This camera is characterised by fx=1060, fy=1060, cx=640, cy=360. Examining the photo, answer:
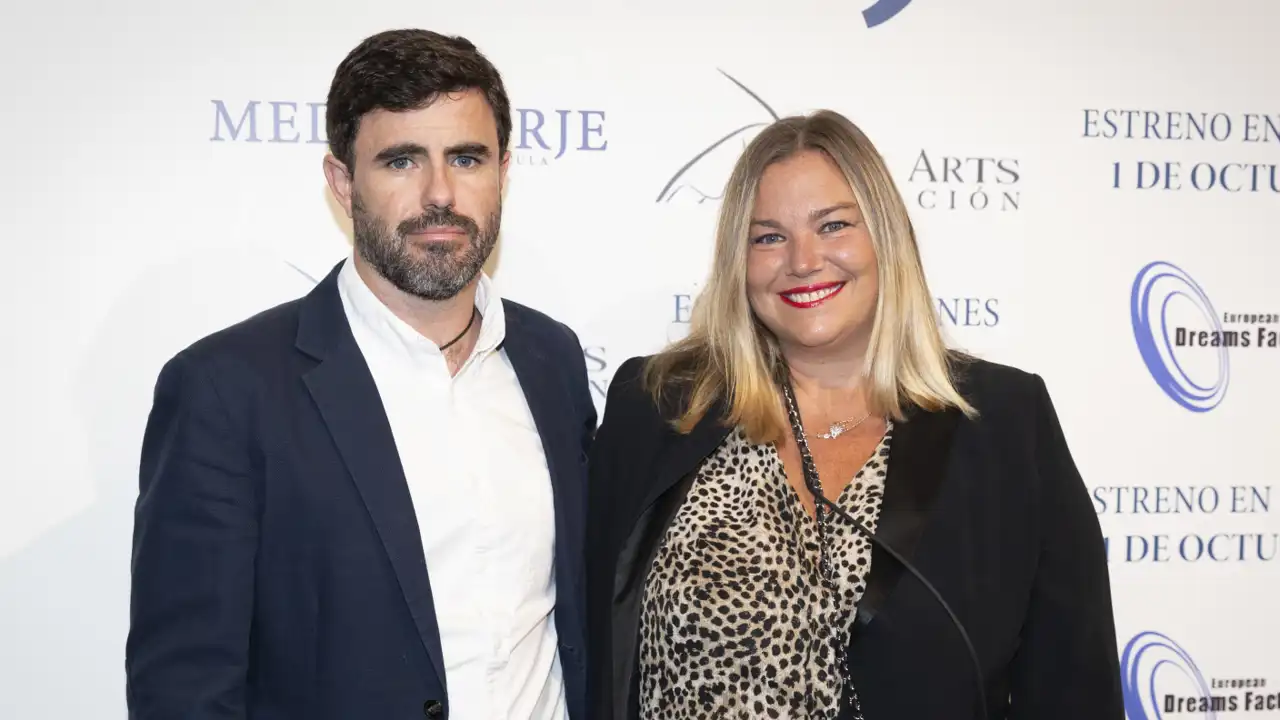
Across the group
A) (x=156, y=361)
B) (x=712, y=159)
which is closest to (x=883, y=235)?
(x=712, y=159)

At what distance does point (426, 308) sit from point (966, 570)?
1149mm

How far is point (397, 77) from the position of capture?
6.56 ft

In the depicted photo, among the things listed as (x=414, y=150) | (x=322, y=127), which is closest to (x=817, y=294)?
(x=414, y=150)

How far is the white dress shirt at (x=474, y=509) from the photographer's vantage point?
1.97 metres

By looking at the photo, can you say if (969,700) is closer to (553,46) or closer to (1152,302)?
(1152,302)

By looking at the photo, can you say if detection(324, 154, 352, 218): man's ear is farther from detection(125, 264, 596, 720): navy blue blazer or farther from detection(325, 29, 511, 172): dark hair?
detection(125, 264, 596, 720): navy blue blazer

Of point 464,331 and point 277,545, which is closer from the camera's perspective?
point 277,545

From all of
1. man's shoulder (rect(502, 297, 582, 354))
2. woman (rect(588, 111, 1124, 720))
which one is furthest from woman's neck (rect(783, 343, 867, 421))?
man's shoulder (rect(502, 297, 582, 354))

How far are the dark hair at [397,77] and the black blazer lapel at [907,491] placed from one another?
108 centimetres

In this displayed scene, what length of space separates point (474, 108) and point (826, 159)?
2.35 ft

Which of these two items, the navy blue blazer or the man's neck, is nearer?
the navy blue blazer

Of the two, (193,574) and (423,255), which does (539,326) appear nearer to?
(423,255)

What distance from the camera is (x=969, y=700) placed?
196 cm

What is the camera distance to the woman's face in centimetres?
213
